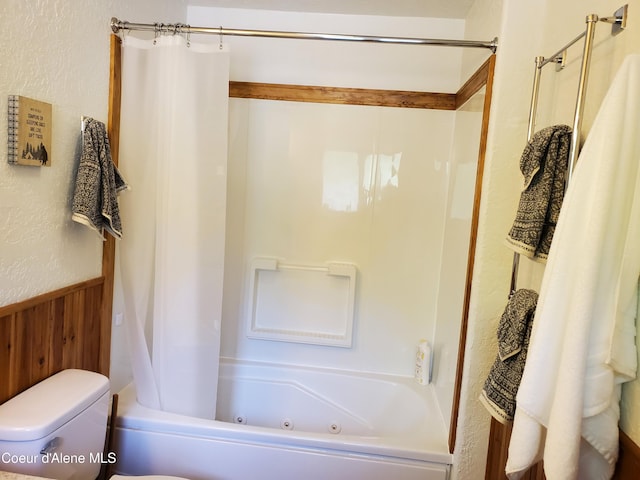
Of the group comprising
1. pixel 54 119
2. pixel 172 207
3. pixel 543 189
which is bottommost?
pixel 172 207

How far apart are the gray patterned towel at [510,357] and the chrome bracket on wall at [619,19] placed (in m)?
0.76

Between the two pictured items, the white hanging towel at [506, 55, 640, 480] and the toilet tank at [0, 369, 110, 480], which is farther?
the toilet tank at [0, 369, 110, 480]

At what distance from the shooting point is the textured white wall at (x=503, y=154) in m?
1.38

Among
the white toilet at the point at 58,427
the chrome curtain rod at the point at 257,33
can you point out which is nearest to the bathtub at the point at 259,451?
the white toilet at the point at 58,427

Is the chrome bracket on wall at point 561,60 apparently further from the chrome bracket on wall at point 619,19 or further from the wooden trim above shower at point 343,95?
the wooden trim above shower at point 343,95

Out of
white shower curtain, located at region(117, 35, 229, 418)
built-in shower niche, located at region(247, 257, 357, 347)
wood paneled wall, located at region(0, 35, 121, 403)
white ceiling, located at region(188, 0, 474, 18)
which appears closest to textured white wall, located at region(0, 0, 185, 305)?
wood paneled wall, located at region(0, 35, 121, 403)

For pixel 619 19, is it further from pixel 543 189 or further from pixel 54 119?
pixel 54 119

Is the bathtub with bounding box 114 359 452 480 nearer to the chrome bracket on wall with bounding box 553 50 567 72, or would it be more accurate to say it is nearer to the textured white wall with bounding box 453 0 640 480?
the textured white wall with bounding box 453 0 640 480

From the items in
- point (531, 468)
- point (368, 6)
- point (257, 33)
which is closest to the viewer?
point (531, 468)

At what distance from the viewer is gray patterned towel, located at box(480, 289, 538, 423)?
1.18m

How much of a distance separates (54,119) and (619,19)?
1746 mm

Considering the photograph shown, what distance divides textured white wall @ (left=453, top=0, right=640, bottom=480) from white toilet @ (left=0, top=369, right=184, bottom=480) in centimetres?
132

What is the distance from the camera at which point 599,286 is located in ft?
2.81

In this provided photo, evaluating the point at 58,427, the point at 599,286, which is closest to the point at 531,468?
the point at 599,286
